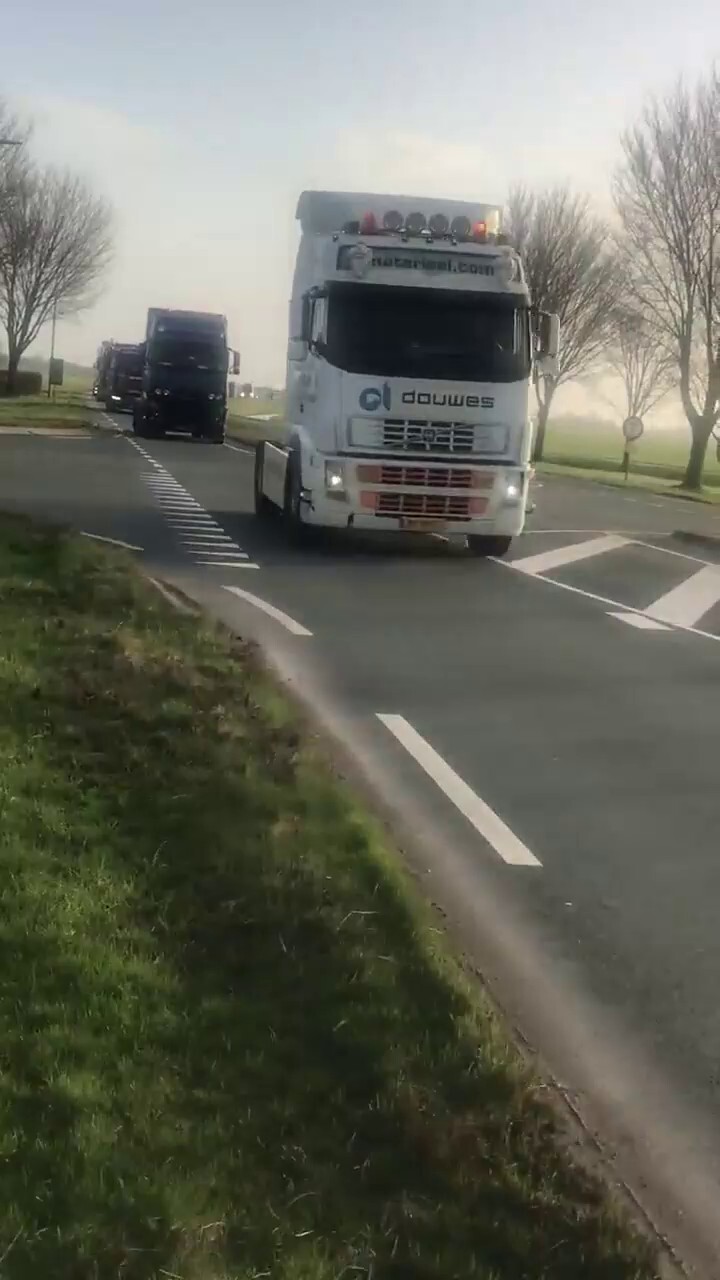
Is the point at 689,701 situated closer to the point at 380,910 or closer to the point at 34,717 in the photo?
the point at 34,717

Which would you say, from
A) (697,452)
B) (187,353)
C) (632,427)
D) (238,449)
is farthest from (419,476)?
(697,452)

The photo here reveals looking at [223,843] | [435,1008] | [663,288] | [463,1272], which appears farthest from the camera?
[663,288]

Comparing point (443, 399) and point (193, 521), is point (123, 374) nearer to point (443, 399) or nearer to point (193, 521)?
point (193, 521)

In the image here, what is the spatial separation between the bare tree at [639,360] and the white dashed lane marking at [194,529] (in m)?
28.9

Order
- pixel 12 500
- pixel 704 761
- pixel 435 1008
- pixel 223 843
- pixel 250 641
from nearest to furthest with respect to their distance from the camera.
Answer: pixel 435 1008
pixel 223 843
pixel 704 761
pixel 250 641
pixel 12 500

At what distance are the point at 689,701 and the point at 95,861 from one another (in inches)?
221

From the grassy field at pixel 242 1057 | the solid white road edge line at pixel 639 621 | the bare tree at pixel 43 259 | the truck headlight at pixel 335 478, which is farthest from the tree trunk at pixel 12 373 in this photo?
the grassy field at pixel 242 1057

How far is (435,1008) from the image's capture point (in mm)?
4559

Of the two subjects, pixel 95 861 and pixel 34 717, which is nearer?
pixel 95 861

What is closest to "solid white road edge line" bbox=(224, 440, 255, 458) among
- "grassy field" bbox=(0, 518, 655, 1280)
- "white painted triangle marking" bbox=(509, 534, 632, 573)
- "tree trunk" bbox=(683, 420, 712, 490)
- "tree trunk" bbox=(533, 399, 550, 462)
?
"tree trunk" bbox=(683, 420, 712, 490)

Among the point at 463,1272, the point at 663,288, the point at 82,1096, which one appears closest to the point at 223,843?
the point at 82,1096

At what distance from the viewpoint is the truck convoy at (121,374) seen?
68.2 meters

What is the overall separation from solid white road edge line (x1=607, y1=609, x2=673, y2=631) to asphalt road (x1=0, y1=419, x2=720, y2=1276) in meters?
0.06

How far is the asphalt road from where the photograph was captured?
460 centimetres
